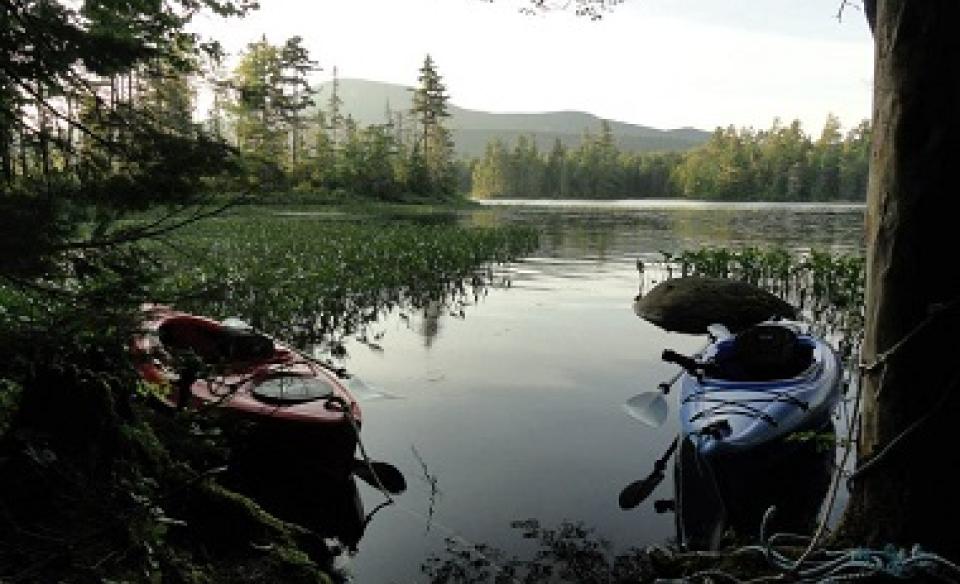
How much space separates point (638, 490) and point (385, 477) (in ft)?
9.69

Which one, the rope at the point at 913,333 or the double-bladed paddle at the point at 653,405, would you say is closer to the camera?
the rope at the point at 913,333

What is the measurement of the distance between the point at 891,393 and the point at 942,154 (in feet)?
3.72

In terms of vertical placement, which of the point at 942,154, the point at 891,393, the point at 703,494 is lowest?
the point at 703,494

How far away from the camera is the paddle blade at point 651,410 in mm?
10477

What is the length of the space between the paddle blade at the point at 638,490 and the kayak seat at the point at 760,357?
1515 mm

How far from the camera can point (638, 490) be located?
8.31 metres

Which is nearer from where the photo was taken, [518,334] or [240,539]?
[240,539]

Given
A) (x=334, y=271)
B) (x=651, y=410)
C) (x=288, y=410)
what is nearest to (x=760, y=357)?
(x=651, y=410)

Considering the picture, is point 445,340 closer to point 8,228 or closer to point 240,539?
point 240,539

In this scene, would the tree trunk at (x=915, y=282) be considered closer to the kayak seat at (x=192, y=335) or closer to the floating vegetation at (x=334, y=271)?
the floating vegetation at (x=334, y=271)

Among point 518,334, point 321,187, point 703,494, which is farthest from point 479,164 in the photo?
point 703,494

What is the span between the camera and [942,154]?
Answer: 10.6ft

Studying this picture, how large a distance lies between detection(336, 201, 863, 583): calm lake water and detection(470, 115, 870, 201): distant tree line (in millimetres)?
110545

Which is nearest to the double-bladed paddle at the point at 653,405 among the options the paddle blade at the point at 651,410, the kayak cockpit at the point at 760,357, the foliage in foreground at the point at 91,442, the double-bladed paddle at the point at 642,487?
the paddle blade at the point at 651,410
